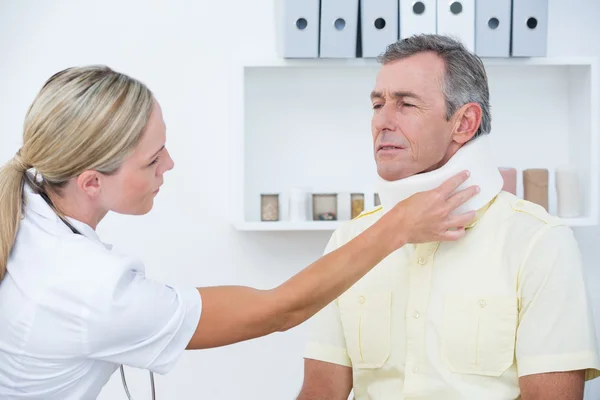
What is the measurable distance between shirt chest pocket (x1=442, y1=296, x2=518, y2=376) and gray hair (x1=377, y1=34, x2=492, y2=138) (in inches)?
14.2

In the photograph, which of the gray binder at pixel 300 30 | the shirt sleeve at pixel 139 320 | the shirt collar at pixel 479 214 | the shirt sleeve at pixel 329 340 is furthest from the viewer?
the gray binder at pixel 300 30

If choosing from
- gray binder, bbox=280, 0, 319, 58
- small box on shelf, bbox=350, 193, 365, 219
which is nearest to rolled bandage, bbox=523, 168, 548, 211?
small box on shelf, bbox=350, 193, 365, 219

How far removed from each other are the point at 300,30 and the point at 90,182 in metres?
1.12

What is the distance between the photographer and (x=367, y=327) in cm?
180

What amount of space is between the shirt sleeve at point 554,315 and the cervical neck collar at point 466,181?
0.15 meters

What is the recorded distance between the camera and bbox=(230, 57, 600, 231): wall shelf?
8.68 ft

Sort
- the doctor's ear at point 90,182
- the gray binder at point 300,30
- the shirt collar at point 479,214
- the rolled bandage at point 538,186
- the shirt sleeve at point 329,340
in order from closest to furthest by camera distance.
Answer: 1. the doctor's ear at point 90,182
2. the shirt collar at point 479,214
3. the shirt sleeve at point 329,340
4. the gray binder at point 300,30
5. the rolled bandage at point 538,186

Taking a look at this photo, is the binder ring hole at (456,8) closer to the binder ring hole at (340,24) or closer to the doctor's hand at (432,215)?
the binder ring hole at (340,24)

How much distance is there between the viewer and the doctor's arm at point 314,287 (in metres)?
1.46

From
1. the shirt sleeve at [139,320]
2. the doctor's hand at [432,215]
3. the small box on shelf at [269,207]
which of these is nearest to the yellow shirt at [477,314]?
the doctor's hand at [432,215]

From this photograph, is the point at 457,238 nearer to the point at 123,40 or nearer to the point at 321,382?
the point at 321,382

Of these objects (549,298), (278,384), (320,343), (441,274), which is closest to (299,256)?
(278,384)

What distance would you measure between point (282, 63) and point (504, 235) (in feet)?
3.34

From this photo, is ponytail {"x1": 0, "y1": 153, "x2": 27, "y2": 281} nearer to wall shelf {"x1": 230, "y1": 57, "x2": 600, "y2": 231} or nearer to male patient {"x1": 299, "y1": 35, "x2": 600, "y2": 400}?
male patient {"x1": 299, "y1": 35, "x2": 600, "y2": 400}
